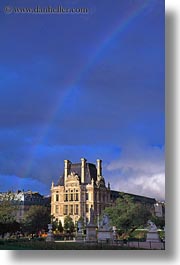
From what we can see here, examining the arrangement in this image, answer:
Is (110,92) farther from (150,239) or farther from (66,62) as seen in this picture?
(150,239)

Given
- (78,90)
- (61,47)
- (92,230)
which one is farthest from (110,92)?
(92,230)

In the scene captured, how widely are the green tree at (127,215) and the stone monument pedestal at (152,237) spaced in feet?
0.39

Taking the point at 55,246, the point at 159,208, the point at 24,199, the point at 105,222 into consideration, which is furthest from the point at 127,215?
the point at 24,199

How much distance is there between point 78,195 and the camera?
4145 millimetres

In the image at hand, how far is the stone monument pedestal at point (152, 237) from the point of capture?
3979mm

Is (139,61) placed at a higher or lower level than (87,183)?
higher

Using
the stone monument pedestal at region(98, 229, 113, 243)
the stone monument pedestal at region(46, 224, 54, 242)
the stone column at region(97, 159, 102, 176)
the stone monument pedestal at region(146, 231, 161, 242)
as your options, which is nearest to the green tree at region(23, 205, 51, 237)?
the stone monument pedestal at region(46, 224, 54, 242)

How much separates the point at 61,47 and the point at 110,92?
62 cm

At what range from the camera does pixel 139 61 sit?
13.7ft

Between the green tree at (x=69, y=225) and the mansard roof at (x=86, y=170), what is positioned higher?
the mansard roof at (x=86, y=170)

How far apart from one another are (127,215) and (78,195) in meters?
0.47

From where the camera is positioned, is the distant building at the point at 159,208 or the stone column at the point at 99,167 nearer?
the distant building at the point at 159,208

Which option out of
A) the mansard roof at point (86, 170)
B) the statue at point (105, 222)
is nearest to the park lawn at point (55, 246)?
the statue at point (105, 222)

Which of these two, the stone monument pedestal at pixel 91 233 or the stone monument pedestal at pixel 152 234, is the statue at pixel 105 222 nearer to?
the stone monument pedestal at pixel 91 233
